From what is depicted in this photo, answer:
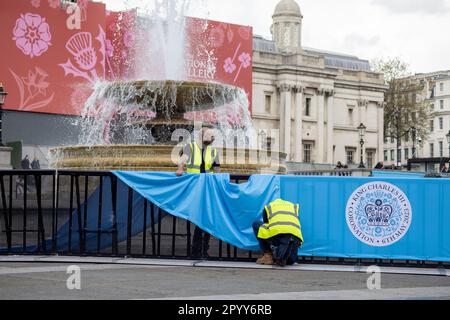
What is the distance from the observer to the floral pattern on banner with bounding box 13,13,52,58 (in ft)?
160

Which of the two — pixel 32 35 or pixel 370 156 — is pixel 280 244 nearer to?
pixel 32 35

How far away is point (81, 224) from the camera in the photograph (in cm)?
1317

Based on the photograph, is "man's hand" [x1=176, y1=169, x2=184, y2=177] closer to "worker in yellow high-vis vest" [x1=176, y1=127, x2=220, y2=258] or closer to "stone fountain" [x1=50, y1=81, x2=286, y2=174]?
"worker in yellow high-vis vest" [x1=176, y1=127, x2=220, y2=258]

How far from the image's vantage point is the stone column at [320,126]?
93.3 metres

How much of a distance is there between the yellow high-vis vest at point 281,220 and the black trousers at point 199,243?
895 mm

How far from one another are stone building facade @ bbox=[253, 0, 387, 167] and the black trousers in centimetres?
6860

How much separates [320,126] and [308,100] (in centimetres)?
292

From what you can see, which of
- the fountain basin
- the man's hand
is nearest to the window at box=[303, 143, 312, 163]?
the fountain basin

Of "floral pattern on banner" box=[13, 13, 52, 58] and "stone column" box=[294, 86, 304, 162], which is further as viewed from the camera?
"stone column" box=[294, 86, 304, 162]

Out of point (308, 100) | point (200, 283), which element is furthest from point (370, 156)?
point (200, 283)

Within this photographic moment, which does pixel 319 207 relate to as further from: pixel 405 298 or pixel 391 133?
pixel 391 133

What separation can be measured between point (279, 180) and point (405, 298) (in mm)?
4098

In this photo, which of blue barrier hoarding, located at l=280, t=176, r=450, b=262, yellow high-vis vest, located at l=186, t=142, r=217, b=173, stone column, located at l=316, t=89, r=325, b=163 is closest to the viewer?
blue barrier hoarding, located at l=280, t=176, r=450, b=262

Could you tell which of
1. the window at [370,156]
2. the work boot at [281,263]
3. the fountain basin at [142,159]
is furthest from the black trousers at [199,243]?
the window at [370,156]
